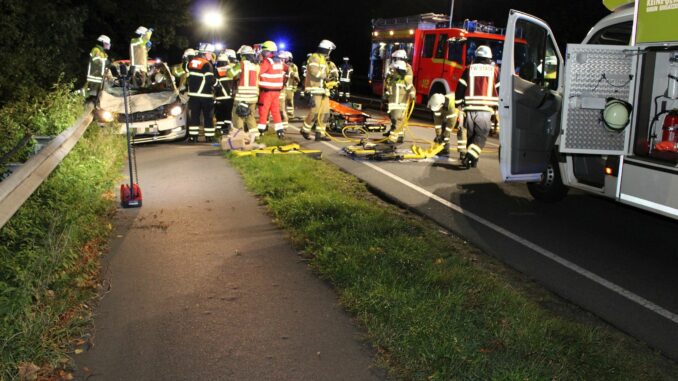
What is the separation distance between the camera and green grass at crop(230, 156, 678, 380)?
3498 mm

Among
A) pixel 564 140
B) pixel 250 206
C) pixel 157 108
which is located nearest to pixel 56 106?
pixel 157 108

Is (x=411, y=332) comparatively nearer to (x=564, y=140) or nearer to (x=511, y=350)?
(x=511, y=350)

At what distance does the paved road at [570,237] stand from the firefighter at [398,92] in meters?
2.57

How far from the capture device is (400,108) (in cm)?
1218

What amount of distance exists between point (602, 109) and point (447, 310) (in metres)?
3.34

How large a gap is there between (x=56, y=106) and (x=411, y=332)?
23.9ft

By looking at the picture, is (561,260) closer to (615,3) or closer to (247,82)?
(615,3)

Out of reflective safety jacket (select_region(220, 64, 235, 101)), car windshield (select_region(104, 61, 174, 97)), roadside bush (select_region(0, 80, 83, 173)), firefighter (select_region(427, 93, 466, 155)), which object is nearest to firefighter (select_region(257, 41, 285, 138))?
reflective safety jacket (select_region(220, 64, 235, 101))

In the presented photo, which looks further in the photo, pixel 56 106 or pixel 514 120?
pixel 56 106

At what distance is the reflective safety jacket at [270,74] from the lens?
37.4 feet

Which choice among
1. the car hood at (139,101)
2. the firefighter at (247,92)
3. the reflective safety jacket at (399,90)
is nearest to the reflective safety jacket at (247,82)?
the firefighter at (247,92)

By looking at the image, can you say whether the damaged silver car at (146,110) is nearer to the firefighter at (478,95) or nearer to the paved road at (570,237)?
the paved road at (570,237)

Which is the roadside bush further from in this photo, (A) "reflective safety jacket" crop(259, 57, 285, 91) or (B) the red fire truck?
(B) the red fire truck

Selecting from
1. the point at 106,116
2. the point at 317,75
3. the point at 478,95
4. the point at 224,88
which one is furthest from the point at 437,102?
the point at 106,116
